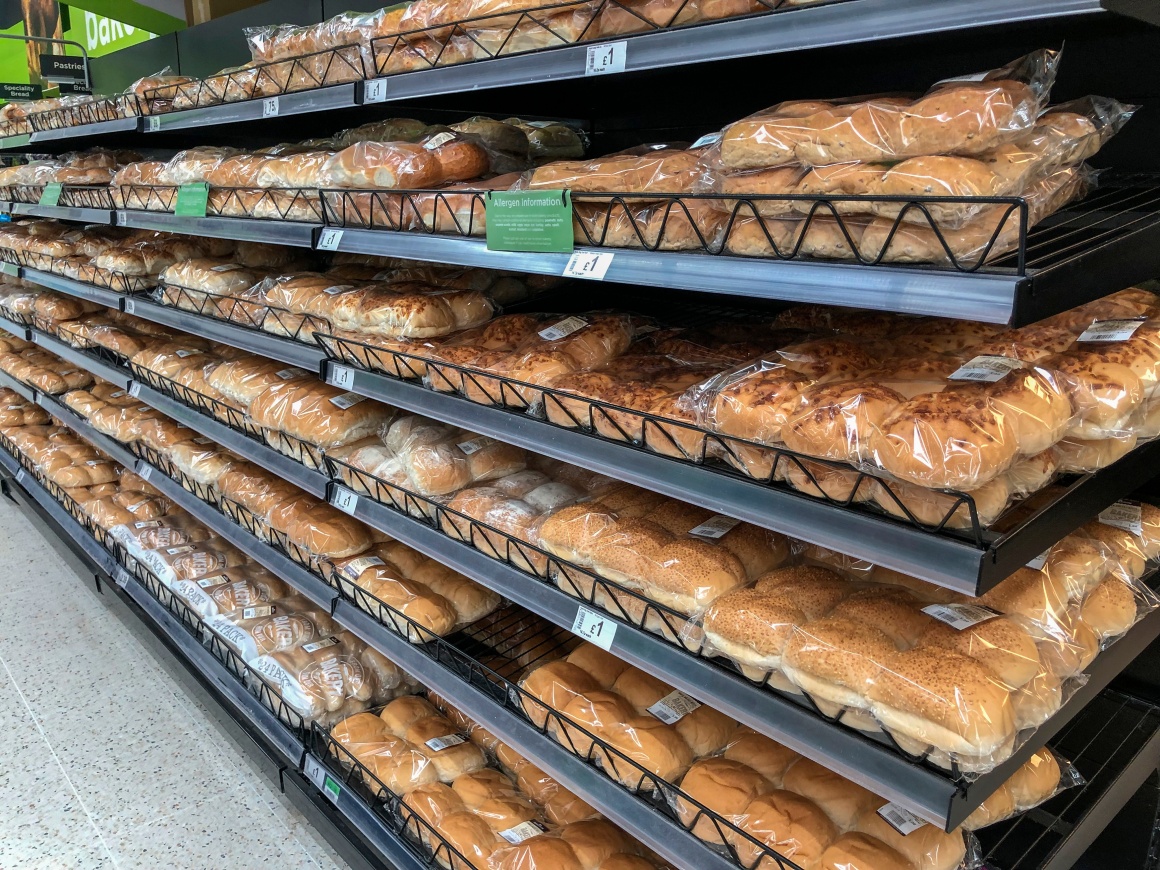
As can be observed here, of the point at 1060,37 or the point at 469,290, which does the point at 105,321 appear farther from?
the point at 1060,37

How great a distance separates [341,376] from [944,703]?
1.43m

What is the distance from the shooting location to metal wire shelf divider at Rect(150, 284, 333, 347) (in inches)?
82.4

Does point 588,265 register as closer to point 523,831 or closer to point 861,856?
point 861,856

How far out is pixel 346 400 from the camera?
2.09 m

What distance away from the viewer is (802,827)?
1198 mm

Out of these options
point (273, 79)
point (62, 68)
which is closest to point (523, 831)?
point (273, 79)

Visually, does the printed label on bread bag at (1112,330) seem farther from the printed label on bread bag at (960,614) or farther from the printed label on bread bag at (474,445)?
the printed label on bread bag at (474,445)

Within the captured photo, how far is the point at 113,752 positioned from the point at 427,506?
4.99 feet

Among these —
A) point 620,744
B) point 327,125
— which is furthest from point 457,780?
point 327,125

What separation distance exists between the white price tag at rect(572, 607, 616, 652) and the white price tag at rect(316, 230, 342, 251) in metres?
0.96

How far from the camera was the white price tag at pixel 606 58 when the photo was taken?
3.71 feet

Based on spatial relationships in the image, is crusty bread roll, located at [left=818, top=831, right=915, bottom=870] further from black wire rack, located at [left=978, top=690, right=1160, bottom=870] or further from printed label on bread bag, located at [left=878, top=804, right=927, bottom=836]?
black wire rack, located at [left=978, top=690, right=1160, bottom=870]

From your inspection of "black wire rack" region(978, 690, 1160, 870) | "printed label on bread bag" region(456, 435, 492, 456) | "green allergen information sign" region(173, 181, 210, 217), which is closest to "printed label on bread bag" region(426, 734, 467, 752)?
"printed label on bread bag" region(456, 435, 492, 456)

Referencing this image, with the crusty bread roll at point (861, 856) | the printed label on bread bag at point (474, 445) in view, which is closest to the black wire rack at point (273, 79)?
the printed label on bread bag at point (474, 445)
